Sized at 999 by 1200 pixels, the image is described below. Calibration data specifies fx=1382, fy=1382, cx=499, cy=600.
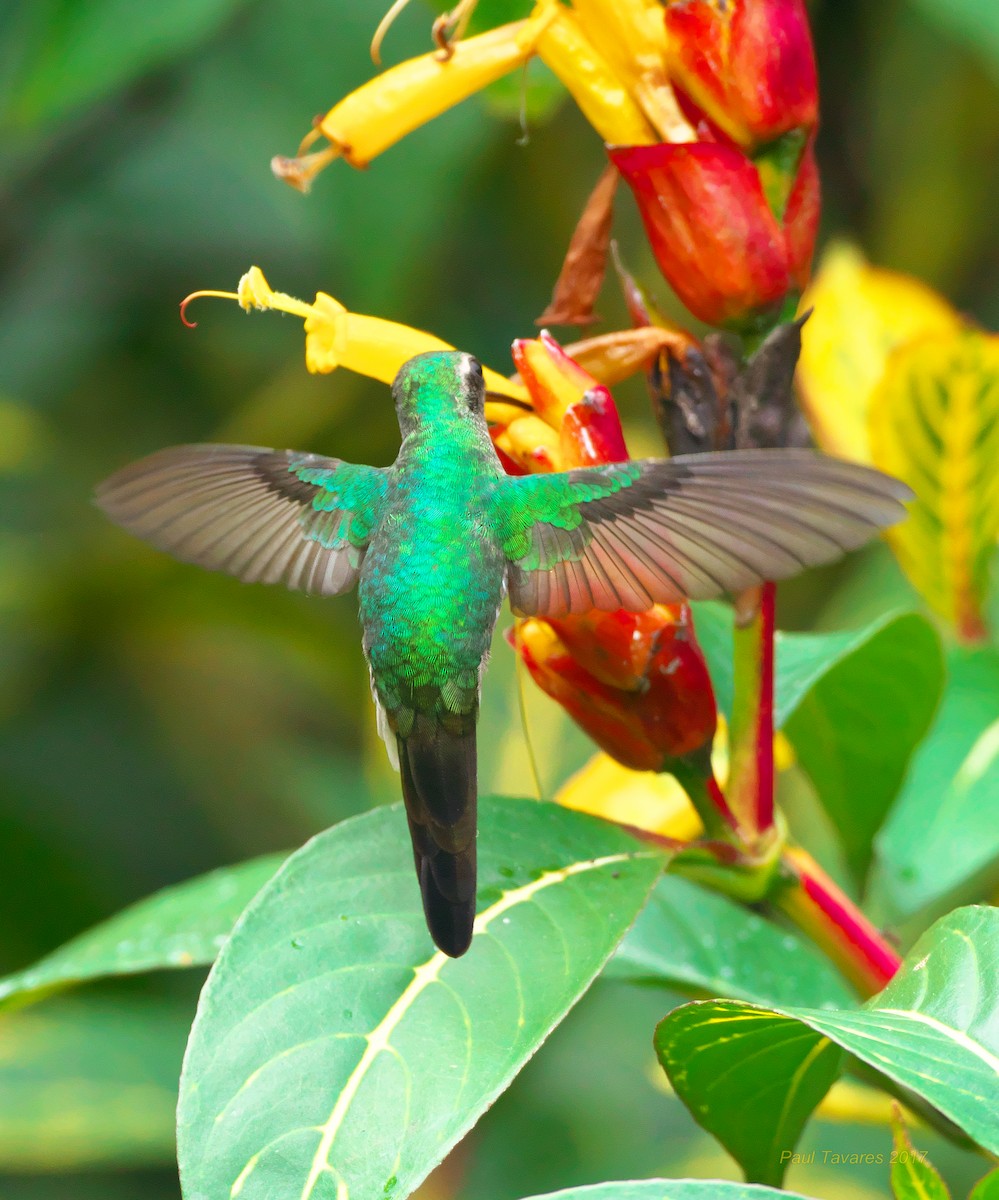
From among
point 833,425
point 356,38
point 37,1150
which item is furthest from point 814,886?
point 356,38

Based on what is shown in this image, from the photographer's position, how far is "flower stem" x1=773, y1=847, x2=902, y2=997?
0.93m

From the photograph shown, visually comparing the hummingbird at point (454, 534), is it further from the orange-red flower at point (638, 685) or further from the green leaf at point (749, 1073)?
the green leaf at point (749, 1073)

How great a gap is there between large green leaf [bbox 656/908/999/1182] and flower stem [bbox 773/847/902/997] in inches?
3.0

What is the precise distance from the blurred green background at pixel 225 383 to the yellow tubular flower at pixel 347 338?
28.7 inches

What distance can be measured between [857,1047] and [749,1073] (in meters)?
0.22

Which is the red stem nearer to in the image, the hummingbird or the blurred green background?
the hummingbird

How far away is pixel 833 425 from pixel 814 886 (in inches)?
30.1

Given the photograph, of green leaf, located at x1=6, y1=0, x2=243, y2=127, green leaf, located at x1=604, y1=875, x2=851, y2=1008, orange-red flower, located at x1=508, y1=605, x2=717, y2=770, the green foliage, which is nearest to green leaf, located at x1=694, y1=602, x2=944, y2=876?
green leaf, located at x1=604, y1=875, x2=851, y2=1008

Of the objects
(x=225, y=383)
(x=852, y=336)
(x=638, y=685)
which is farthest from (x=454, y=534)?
(x=225, y=383)

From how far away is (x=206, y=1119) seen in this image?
0.69 meters

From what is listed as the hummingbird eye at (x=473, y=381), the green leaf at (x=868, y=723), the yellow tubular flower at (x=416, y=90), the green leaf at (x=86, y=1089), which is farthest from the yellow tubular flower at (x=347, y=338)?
the green leaf at (x=86, y=1089)

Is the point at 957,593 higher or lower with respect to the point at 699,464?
lower

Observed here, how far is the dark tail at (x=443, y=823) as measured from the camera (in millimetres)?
779

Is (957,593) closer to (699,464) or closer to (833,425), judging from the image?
(833,425)
